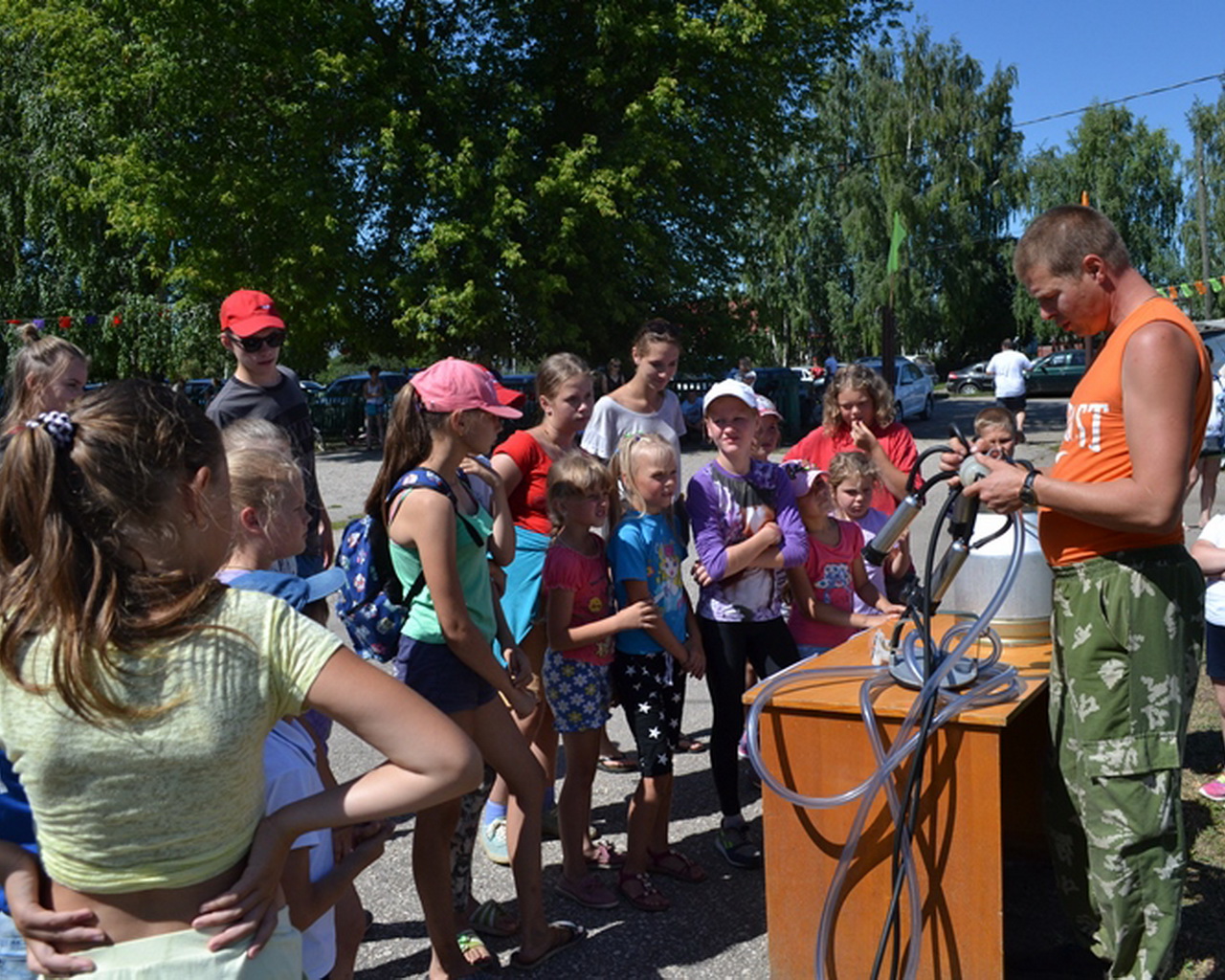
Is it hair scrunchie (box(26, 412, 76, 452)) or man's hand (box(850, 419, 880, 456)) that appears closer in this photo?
hair scrunchie (box(26, 412, 76, 452))

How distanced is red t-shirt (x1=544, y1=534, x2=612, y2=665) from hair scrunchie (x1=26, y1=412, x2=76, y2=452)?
228 centimetres

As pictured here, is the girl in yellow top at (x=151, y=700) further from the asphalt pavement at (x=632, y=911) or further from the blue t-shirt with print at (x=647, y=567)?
the blue t-shirt with print at (x=647, y=567)

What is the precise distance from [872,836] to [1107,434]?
114cm

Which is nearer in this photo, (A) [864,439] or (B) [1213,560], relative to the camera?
(B) [1213,560]

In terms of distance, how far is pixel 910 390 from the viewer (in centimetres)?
2422

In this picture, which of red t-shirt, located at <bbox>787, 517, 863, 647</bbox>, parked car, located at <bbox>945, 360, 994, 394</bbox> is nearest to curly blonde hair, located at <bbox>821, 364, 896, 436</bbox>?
red t-shirt, located at <bbox>787, 517, 863, 647</bbox>

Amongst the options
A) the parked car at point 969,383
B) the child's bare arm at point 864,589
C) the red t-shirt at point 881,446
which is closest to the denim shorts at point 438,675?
the child's bare arm at point 864,589

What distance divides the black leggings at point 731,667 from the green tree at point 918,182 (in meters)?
33.6

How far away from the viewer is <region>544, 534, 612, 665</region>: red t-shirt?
11.8 ft

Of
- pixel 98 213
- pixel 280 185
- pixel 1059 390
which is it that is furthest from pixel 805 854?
pixel 1059 390

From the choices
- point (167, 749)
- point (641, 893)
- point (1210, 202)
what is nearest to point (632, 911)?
point (641, 893)

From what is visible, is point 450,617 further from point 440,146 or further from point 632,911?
point 440,146

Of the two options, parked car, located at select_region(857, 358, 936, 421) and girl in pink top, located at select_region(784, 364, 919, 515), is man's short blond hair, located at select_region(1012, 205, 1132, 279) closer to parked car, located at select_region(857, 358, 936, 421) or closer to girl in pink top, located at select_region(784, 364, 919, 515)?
girl in pink top, located at select_region(784, 364, 919, 515)

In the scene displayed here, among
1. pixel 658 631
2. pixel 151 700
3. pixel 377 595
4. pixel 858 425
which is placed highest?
pixel 858 425
